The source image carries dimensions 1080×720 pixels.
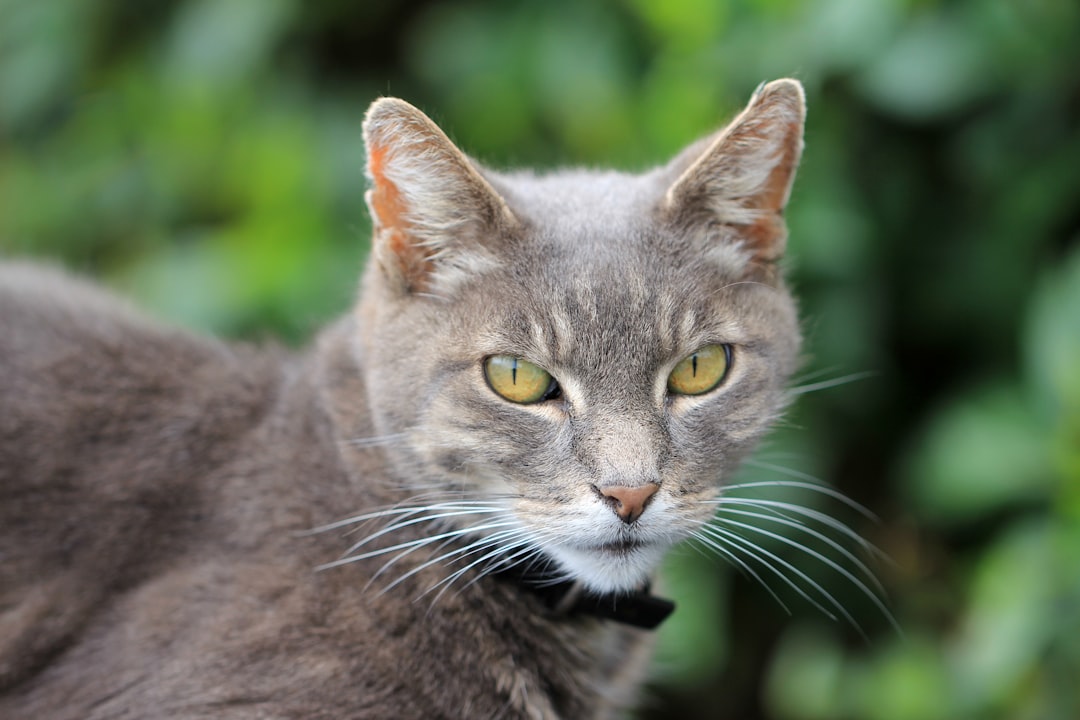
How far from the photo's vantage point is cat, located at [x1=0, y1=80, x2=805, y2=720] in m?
1.88

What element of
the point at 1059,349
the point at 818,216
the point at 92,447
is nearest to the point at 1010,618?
the point at 1059,349

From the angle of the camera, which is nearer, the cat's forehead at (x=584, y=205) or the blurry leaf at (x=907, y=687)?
the cat's forehead at (x=584, y=205)

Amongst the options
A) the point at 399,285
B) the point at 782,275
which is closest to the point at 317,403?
the point at 399,285

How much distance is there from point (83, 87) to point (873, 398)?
9.30 ft

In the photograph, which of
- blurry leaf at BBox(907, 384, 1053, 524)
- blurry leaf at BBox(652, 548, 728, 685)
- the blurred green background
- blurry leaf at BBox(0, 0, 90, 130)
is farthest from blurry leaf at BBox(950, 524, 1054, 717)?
blurry leaf at BBox(0, 0, 90, 130)

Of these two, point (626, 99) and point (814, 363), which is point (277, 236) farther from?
point (814, 363)

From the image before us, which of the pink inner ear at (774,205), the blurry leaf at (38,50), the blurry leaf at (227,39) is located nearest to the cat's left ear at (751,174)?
the pink inner ear at (774,205)

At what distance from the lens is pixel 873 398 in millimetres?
3223

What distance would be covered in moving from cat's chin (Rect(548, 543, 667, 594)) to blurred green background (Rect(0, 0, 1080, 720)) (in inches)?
21.1

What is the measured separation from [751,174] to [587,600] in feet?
2.62

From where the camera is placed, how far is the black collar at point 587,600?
2051 millimetres

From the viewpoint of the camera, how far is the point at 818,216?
2.81 metres

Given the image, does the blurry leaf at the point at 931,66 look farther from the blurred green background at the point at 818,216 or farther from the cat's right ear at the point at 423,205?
the cat's right ear at the point at 423,205

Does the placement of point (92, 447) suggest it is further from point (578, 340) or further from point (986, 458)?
point (986, 458)
